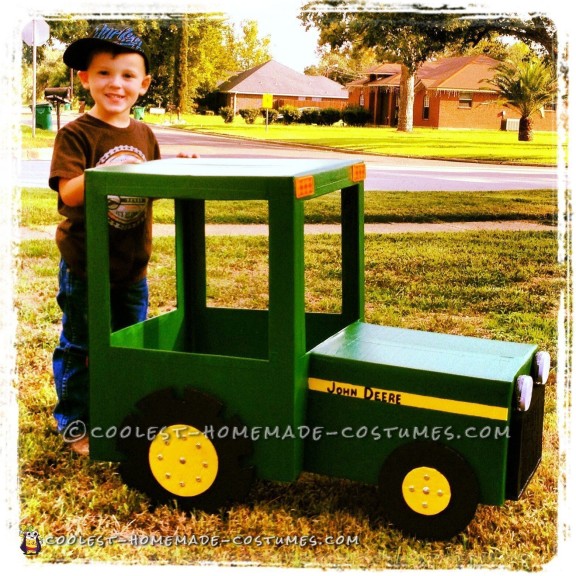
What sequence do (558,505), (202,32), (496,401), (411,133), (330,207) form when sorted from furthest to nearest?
(411,133)
(330,207)
(202,32)
(558,505)
(496,401)

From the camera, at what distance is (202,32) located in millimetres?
5484

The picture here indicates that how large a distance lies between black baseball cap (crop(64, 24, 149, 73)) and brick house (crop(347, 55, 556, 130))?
10623 mm

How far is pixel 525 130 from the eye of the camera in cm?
1232

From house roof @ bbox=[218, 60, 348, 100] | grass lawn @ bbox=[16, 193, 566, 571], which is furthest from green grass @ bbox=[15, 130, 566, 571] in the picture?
house roof @ bbox=[218, 60, 348, 100]

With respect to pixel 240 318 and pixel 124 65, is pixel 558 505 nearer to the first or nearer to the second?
pixel 240 318

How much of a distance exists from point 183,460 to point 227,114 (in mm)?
9848

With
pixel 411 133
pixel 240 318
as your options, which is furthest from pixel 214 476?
pixel 411 133

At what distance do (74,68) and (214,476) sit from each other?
4.86 feet

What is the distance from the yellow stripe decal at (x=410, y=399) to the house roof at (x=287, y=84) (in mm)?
8877

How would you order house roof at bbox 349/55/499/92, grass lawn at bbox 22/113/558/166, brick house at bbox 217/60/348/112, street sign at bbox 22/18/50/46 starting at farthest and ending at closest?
1. house roof at bbox 349/55/499/92
2. grass lawn at bbox 22/113/558/166
3. brick house at bbox 217/60/348/112
4. street sign at bbox 22/18/50/46

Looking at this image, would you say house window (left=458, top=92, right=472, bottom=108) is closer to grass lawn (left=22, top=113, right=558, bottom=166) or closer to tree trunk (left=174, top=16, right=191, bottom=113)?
grass lawn (left=22, top=113, right=558, bottom=166)

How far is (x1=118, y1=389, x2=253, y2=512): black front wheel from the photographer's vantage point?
2.30m

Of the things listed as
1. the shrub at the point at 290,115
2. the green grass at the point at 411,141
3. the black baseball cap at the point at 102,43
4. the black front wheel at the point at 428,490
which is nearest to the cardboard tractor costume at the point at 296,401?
the black front wheel at the point at 428,490

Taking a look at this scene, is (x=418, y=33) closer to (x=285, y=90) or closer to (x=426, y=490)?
(x=426, y=490)
